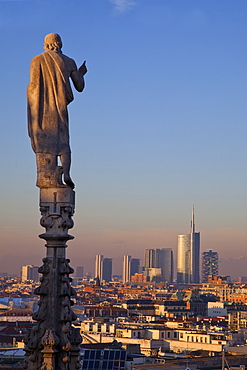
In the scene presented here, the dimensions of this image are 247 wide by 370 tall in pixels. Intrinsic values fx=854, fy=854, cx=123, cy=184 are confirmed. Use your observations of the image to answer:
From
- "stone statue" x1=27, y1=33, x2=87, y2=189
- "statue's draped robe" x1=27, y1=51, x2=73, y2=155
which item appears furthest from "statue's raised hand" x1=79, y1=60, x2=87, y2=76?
"statue's draped robe" x1=27, y1=51, x2=73, y2=155

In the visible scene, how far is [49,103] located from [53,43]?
1.44 ft

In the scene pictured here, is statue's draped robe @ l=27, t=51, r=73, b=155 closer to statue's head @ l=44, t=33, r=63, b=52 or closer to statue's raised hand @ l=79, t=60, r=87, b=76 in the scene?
statue's head @ l=44, t=33, r=63, b=52

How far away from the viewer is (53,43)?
5469 mm

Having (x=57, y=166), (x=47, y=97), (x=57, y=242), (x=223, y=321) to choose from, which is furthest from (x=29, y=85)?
(x=223, y=321)

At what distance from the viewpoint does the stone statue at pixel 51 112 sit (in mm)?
5164

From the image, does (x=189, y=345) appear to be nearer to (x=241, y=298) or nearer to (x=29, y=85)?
(x=29, y=85)

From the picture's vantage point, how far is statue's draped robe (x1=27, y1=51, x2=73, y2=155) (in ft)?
17.1

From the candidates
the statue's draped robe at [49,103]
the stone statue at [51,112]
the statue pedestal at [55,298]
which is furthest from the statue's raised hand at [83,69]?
the statue pedestal at [55,298]

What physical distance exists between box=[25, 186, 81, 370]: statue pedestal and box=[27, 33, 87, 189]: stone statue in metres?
0.12

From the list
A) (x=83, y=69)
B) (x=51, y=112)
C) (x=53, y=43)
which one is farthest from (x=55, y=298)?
(x=53, y=43)

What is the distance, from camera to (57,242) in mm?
5090

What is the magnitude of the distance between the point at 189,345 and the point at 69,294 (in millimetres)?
71562

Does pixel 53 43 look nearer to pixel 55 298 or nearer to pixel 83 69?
pixel 83 69

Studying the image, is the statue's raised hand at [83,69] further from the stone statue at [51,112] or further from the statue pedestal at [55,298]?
the statue pedestal at [55,298]
